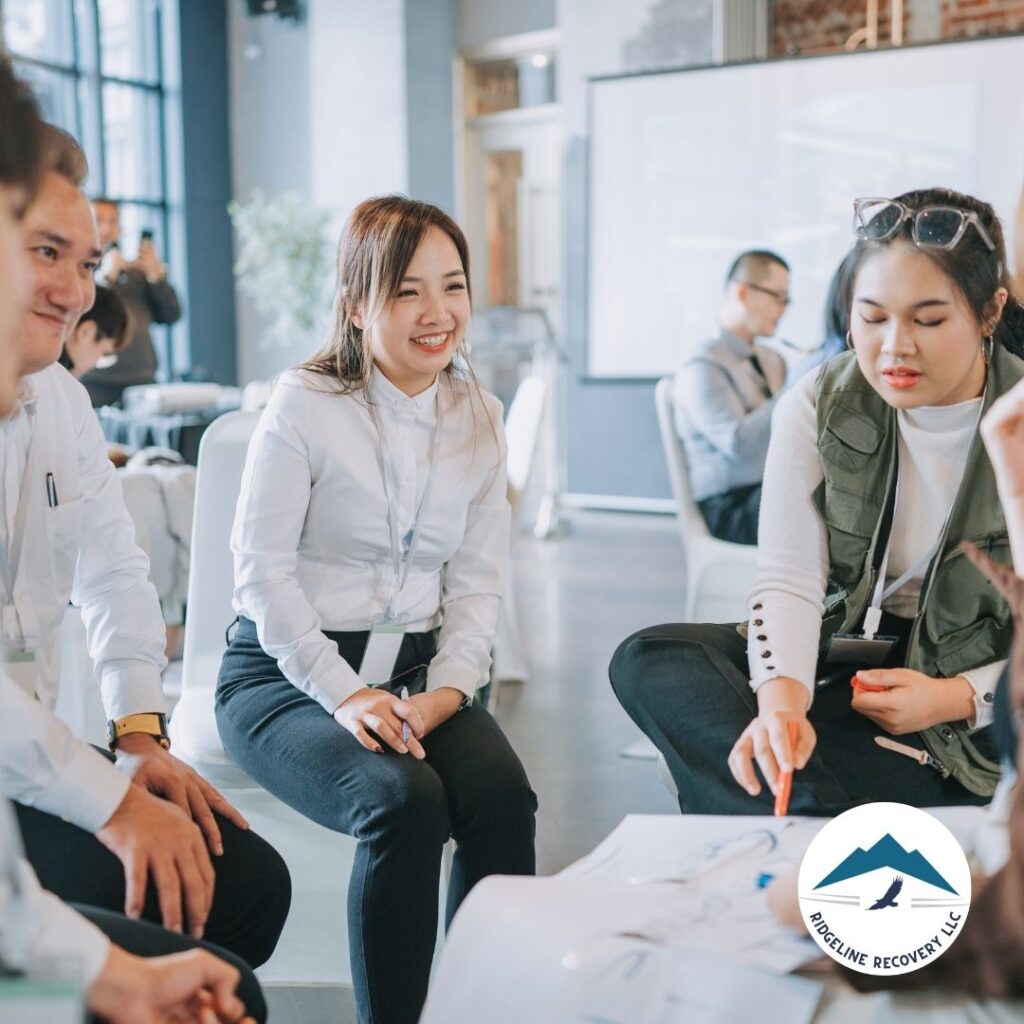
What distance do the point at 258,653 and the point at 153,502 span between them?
2.13 m

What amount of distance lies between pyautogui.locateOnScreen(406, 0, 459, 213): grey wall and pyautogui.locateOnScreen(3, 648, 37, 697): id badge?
762cm

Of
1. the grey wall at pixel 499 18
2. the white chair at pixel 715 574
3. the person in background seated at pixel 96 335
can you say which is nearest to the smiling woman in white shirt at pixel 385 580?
the white chair at pixel 715 574

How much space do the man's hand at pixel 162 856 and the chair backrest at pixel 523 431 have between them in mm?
2255

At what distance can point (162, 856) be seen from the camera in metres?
1.27

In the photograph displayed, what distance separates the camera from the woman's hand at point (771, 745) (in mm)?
1369

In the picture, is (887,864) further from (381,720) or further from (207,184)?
(207,184)

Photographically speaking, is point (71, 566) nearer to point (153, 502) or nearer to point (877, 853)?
point (877, 853)

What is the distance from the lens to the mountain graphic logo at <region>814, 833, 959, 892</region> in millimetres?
910

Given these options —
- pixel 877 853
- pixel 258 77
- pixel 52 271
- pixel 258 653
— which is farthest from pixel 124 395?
pixel 877 853

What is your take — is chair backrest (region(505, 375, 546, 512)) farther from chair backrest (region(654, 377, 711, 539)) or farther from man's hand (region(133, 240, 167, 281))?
man's hand (region(133, 240, 167, 281))

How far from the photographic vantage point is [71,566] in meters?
1.54

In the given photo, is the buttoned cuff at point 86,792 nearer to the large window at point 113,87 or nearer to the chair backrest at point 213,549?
the chair backrest at point 213,549

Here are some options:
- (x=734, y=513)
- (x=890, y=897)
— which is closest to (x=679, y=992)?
(x=890, y=897)

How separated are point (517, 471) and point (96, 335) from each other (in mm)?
1253
